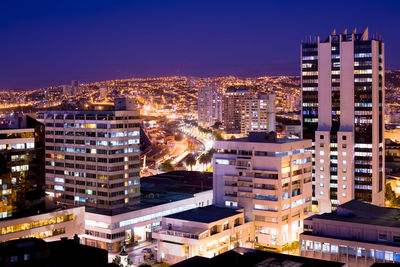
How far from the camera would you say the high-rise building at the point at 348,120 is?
7262 cm

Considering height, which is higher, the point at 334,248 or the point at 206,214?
the point at 206,214

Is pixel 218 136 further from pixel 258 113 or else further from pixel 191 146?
pixel 258 113

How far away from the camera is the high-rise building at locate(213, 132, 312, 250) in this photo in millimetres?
54562

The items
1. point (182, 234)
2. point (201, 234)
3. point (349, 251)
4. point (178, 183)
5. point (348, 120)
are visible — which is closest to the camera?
point (349, 251)

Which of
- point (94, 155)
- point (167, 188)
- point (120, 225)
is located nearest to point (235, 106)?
point (167, 188)

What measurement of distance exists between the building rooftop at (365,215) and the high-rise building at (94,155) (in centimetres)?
2524

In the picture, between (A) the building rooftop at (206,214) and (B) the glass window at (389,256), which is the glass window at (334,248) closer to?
(B) the glass window at (389,256)

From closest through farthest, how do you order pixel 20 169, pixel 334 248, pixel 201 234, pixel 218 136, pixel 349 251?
pixel 349 251 < pixel 334 248 < pixel 201 234 < pixel 20 169 < pixel 218 136

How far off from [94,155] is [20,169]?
964 centimetres

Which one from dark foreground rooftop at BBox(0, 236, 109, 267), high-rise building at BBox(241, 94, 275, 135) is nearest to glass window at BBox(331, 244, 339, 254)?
dark foreground rooftop at BBox(0, 236, 109, 267)

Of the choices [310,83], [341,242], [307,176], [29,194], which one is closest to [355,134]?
[310,83]

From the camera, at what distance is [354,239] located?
44.0m

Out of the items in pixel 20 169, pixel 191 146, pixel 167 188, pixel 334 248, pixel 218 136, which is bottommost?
pixel 334 248

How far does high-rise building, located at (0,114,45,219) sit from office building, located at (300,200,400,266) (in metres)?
28.9
